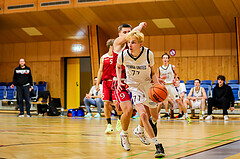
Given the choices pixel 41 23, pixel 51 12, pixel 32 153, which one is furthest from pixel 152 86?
pixel 41 23

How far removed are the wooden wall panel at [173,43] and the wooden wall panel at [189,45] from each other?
0.19 metres

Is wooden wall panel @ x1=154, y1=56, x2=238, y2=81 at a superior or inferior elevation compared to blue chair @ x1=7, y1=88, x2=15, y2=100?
superior

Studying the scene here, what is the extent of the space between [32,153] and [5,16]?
49.8 ft

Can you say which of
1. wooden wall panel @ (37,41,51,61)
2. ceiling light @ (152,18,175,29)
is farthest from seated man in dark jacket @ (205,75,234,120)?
wooden wall panel @ (37,41,51,61)

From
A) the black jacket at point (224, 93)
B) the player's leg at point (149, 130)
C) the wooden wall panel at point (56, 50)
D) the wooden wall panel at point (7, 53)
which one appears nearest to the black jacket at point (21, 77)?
the black jacket at point (224, 93)

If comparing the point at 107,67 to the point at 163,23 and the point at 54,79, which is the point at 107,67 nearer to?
the point at 163,23

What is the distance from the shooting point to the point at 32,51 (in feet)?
68.8

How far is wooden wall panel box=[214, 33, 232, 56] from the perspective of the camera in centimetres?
1747

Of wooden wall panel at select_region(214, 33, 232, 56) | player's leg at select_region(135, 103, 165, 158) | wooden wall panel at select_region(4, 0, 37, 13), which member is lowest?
player's leg at select_region(135, 103, 165, 158)

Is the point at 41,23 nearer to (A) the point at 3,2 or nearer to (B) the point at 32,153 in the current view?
(A) the point at 3,2

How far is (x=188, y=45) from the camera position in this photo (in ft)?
59.5

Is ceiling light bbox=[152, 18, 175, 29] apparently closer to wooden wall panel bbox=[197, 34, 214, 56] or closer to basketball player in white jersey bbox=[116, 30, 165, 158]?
wooden wall panel bbox=[197, 34, 214, 56]

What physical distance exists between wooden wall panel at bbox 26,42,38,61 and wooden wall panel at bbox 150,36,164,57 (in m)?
6.56

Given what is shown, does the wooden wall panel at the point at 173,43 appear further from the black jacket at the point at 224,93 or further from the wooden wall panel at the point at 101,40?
the black jacket at the point at 224,93
